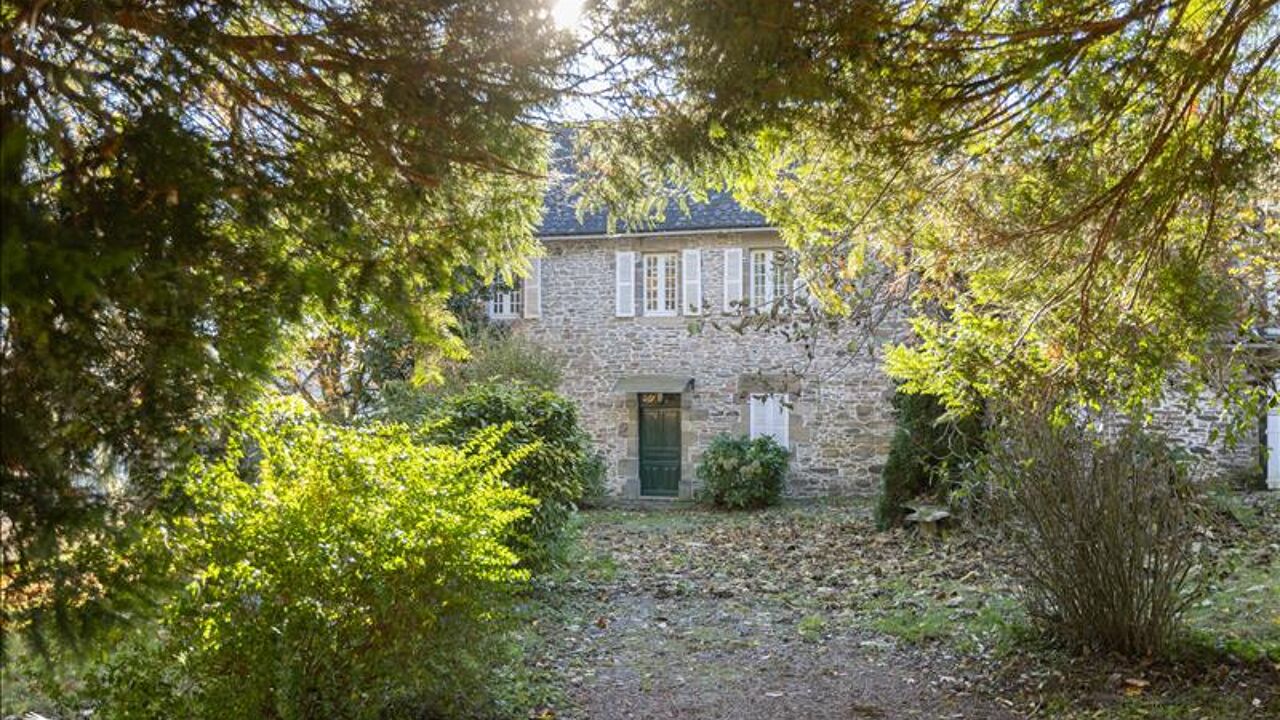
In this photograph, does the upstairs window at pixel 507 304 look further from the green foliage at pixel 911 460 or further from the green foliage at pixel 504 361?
the green foliage at pixel 911 460

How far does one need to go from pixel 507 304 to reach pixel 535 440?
9.90 metres

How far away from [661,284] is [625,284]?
64cm

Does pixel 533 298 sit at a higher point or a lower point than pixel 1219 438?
higher

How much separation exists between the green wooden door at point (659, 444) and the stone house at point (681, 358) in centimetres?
2

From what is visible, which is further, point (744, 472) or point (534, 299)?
point (534, 299)

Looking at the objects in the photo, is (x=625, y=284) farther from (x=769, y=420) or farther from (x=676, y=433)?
(x=769, y=420)

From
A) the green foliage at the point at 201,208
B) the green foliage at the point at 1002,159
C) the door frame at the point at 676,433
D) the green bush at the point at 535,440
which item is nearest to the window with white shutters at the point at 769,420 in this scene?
the door frame at the point at 676,433

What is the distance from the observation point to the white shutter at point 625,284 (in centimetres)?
1730

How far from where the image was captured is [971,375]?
5.84 metres

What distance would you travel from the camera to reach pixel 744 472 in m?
15.4

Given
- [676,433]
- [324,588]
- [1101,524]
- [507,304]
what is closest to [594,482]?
[676,433]

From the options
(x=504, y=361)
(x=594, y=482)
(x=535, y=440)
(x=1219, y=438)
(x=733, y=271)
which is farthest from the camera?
(x=733, y=271)

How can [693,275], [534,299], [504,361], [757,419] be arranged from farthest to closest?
[534,299]
[693,275]
[757,419]
[504,361]

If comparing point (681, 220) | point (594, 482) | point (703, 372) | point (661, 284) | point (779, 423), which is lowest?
point (594, 482)
